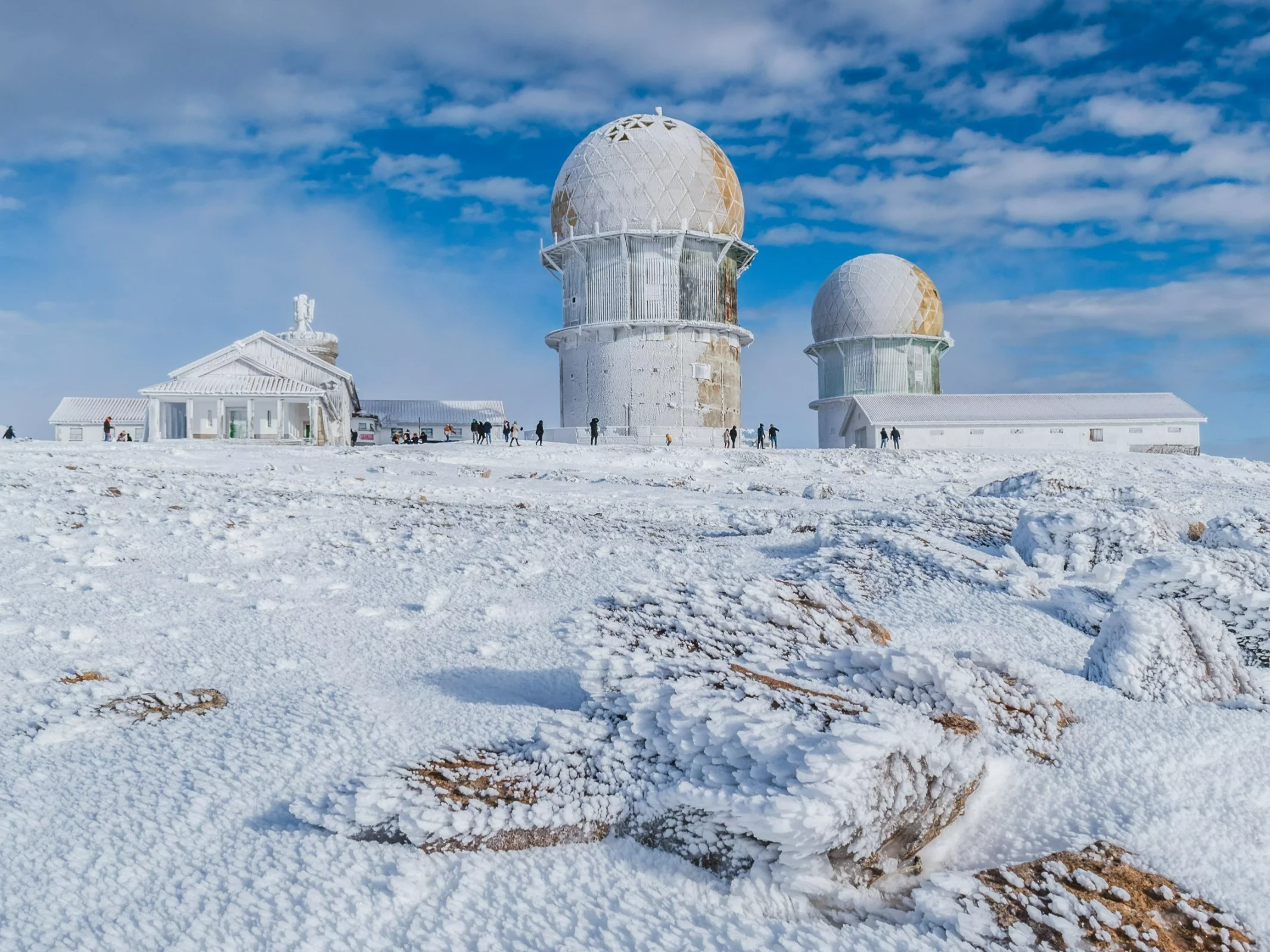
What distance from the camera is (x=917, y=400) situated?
41.3 meters

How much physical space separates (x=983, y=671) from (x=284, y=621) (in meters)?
4.15

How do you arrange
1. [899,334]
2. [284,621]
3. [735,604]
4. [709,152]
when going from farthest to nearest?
[899,334] → [709,152] → [284,621] → [735,604]

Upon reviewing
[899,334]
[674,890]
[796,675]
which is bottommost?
[674,890]

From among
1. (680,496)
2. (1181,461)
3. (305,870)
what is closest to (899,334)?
(1181,461)

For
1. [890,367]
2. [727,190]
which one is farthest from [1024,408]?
[727,190]

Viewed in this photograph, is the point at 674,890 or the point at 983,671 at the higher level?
the point at 983,671

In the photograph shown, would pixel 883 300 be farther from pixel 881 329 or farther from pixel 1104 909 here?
pixel 1104 909

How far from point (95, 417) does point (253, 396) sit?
21396 mm

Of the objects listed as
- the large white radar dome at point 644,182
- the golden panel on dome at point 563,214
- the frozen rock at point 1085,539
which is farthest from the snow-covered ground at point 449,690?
the golden panel on dome at point 563,214

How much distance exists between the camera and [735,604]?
537 centimetres

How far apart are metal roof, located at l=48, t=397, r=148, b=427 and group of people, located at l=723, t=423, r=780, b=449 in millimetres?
33423

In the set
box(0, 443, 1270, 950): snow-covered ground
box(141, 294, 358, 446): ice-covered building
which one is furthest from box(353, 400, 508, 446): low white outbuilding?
box(0, 443, 1270, 950): snow-covered ground

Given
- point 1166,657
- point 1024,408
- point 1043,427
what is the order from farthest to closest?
point 1024,408
point 1043,427
point 1166,657

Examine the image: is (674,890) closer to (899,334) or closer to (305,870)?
(305,870)
